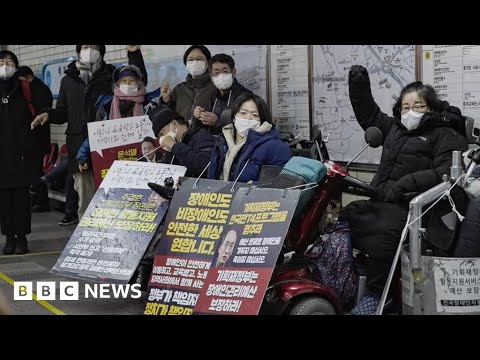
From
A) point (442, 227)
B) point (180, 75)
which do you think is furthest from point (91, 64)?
point (442, 227)

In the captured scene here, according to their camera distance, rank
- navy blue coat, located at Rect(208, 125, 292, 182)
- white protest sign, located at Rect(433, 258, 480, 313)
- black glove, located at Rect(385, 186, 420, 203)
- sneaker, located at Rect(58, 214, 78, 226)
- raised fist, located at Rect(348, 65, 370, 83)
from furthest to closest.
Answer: sneaker, located at Rect(58, 214, 78, 226) < raised fist, located at Rect(348, 65, 370, 83) < navy blue coat, located at Rect(208, 125, 292, 182) < black glove, located at Rect(385, 186, 420, 203) < white protest sign, located at Rect(433, 258, 480, 313)

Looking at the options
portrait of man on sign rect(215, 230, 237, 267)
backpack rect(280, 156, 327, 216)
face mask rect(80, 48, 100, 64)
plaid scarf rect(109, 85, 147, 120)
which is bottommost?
portrait of man on sign rect(215, 230, 237, 267)

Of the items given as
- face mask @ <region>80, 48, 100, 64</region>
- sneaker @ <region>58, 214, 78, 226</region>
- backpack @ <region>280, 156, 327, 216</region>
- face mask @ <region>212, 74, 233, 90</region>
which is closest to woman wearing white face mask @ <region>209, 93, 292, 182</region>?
backpack @ <region>280, 156, 327, 216</region>

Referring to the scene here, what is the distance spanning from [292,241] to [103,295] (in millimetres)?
2373

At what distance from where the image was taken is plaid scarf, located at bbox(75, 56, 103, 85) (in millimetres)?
8922

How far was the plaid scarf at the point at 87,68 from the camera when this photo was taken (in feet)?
29.3

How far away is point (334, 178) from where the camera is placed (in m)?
5.30

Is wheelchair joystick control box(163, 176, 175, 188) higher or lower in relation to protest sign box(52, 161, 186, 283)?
higher

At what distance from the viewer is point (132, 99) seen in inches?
305

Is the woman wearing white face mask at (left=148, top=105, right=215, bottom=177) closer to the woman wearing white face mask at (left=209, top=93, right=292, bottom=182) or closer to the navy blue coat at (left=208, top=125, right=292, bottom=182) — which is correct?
the woman wearing white face mask at (left=209, top=93, right=292, bottom=182)

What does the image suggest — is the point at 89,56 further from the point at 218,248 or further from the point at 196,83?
the point at 218,248

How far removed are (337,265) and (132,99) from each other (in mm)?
3134

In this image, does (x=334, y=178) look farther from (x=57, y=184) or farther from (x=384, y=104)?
(x=57, y=184)

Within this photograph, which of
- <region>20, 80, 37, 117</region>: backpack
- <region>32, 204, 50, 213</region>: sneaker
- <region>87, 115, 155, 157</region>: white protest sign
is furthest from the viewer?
<region>32, 204, 50, 213</region>: sneaker
